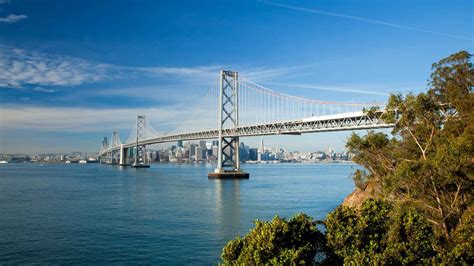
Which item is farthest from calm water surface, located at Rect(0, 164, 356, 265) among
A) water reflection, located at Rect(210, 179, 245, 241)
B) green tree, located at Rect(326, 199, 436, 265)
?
green tree, located at Rect(326, 199, 436, 265)

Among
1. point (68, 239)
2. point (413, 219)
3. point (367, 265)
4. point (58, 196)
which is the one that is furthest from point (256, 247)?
point (58, 196)

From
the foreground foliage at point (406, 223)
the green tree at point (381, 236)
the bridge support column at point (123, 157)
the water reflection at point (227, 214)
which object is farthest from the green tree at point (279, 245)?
the bridge support column at point (123, 157)

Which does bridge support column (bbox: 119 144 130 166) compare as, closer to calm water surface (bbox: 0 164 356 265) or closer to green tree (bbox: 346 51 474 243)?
calm water surface (bbox: 0 164 356 265)

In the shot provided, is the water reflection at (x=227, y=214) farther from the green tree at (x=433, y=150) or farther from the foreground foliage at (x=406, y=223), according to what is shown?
the foreground foliage at (x=406, y=223)

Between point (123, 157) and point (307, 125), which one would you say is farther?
point (123, 157)

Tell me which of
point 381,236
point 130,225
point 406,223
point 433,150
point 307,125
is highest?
point 307,125

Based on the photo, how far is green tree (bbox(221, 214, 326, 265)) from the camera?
34.6 feet

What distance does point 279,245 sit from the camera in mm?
11102

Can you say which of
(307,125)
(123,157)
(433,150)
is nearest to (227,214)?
(433,150)

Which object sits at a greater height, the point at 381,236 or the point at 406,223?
the point at 406,223

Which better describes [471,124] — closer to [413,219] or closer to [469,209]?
[469,209]

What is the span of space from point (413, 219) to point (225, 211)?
19786 millimetres

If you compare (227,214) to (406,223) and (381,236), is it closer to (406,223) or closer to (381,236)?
(381,236)

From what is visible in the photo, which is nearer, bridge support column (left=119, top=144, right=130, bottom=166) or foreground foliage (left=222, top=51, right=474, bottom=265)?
foreground foliage (left=222, top=51, right=474, bottom=265)
